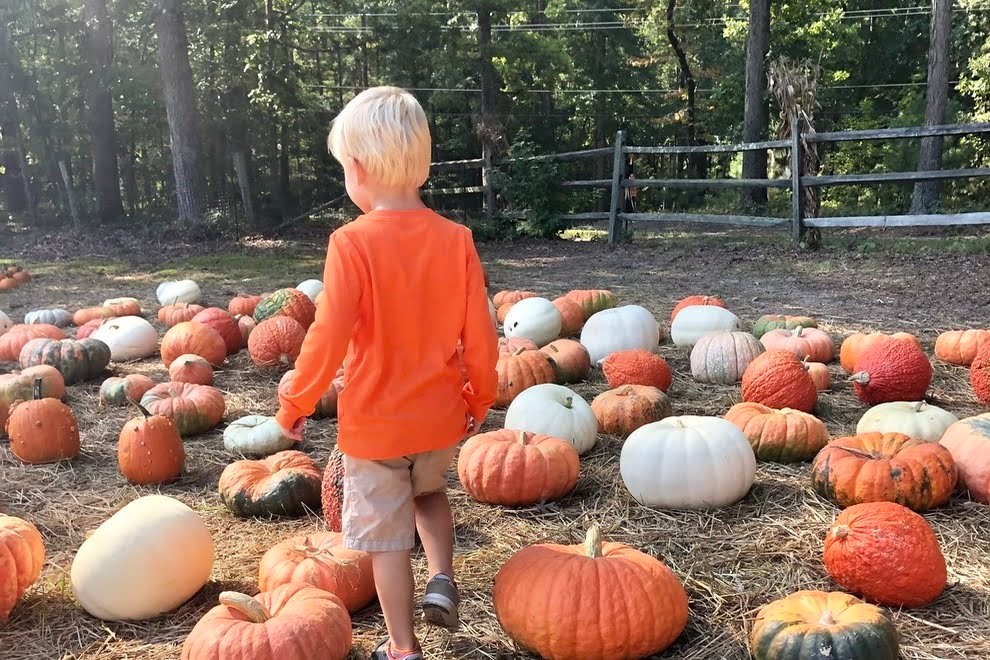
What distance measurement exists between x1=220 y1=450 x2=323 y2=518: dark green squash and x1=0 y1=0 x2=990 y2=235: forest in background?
11.4 meters

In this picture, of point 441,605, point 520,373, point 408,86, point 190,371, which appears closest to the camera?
point 441,605

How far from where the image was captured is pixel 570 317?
18.8 ft

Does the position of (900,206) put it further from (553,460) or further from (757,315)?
(553,460)

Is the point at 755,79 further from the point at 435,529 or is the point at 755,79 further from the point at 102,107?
the point at 435,529

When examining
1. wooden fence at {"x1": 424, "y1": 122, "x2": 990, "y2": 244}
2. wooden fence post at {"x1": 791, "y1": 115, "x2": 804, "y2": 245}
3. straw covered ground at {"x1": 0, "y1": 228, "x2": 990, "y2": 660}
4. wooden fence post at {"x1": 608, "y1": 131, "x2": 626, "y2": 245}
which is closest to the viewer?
straw covered ground at {"x1": 0, "y1": 228, "x2": 990, "y2": 660}

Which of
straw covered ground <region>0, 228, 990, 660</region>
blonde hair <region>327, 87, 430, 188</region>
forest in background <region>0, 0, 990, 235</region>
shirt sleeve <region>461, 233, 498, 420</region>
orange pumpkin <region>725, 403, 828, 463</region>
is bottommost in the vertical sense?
straw covered ground <region>0, 228, 990, 660</region>

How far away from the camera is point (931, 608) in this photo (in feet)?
7.55

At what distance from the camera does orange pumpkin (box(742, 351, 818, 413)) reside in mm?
3854

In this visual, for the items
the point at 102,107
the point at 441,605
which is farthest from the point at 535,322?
the point at 102,107

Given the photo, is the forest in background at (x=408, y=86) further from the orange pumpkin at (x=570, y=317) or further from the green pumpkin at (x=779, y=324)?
the green pumpkin at (x=779, y=324)

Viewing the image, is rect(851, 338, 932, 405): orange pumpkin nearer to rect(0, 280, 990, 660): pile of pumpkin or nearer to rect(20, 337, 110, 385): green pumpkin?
rect(0, 280, 990, 660): pile of pumpkin

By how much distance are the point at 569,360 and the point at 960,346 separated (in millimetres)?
2333

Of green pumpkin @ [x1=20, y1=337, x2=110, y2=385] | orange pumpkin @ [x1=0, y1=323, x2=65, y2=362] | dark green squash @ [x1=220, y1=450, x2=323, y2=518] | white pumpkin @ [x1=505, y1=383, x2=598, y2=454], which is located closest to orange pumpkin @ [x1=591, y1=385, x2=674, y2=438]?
white pumpkin @ [x1=505, y1=383, x2=598, y2=454]

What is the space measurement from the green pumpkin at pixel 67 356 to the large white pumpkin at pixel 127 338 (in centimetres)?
42
